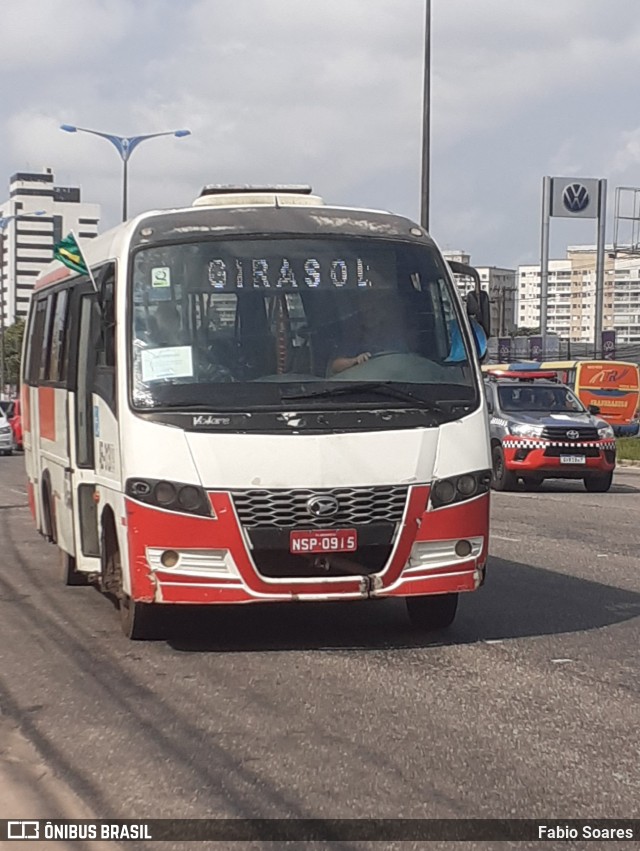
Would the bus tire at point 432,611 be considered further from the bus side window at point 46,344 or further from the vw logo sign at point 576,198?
the vw logo sign at point 576,198

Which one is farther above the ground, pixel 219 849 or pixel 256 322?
A: pixel 256 322

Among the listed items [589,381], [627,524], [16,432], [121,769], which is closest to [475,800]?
[121,769]

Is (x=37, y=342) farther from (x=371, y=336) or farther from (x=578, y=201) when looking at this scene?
(x=578, y=201)

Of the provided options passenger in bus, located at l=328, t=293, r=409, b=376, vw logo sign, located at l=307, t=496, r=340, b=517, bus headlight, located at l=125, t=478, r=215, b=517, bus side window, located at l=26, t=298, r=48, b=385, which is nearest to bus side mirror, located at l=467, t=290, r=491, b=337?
passenger in bus, located at l=328, t=293, r=409, b=376

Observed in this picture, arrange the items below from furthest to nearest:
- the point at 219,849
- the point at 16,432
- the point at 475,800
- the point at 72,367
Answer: the point at 16,432
the point at 72,367
the point at 475,800
the point at 219,849

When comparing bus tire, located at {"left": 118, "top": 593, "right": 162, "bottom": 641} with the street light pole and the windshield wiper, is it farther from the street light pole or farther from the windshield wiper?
the street light pole

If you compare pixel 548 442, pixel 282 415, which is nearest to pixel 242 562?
pixel 282 415

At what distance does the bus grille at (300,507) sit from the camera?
8.24 meters

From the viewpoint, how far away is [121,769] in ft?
20.0

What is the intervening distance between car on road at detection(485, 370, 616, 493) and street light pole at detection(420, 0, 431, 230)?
8.08 meters

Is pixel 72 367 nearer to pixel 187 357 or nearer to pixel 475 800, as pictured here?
pixel 187 357

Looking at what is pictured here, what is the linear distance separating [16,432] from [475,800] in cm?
3762

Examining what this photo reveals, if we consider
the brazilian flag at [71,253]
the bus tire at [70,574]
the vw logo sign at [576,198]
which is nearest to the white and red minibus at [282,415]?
the brazilian flag at [71,253]

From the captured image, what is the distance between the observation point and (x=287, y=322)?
886cm
